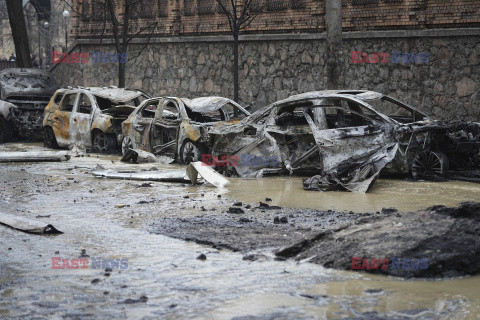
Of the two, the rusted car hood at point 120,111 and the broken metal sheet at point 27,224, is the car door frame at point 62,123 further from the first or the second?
the broken metal sheet at point 27,224

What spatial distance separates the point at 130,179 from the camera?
13.2 metres

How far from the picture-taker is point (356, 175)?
11.7m

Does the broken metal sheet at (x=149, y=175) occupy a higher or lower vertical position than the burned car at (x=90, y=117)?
lower

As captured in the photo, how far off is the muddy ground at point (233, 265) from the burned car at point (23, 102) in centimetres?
1273

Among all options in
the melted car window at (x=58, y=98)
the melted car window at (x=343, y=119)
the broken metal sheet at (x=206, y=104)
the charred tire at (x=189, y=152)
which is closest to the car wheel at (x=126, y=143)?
the broken metal sheet at (x=206, y=104)

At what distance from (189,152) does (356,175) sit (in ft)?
14.8

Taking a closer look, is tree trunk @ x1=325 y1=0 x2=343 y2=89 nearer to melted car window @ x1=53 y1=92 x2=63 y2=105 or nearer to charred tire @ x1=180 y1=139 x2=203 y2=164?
charred tire @ x1=180 y1=139 x2=203 y2=164

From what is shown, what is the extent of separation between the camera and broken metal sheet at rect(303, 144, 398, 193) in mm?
11523

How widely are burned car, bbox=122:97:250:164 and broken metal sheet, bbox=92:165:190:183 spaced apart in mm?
1766

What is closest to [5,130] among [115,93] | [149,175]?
[115,93]

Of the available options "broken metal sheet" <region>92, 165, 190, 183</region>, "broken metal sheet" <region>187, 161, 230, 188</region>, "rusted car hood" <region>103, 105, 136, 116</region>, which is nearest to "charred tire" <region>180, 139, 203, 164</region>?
"broken metal sheet" <region>92, 165, 190, 183</region>

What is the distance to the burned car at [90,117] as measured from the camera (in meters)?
18.2

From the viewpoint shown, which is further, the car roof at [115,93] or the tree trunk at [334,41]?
the car roof at [115,93]

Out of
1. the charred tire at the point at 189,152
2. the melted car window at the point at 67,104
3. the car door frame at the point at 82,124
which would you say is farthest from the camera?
the melted car window at the point at 67,104
